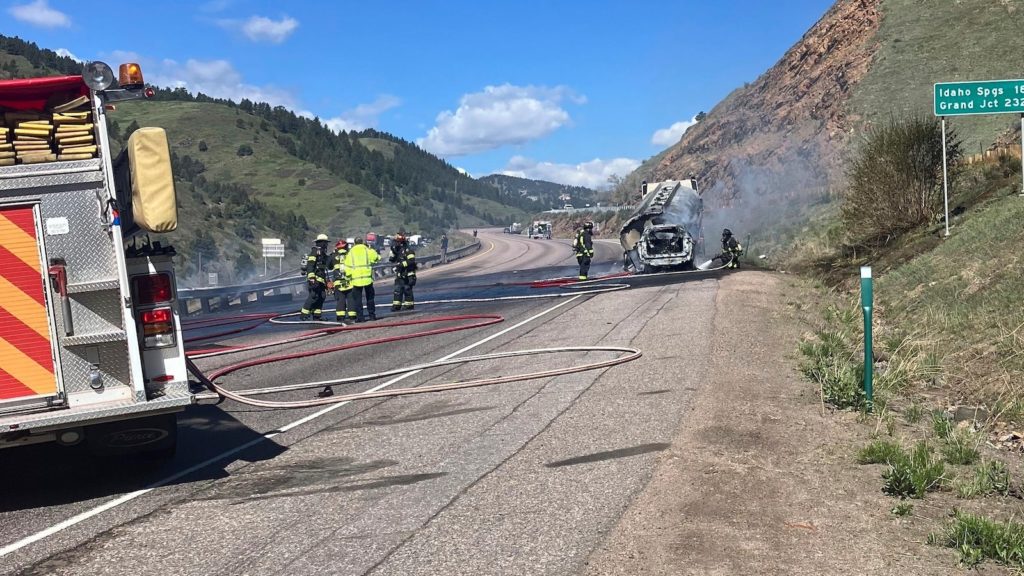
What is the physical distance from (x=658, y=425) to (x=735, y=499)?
200 centimetres

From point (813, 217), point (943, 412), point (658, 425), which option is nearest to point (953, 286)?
point (943, 412)

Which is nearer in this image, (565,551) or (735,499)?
(565,551)

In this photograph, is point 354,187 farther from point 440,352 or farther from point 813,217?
point 440,352

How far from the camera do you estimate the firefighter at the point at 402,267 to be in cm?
1955

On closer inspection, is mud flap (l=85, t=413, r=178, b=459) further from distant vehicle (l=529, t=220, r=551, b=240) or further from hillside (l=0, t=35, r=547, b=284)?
distant vehicle (l=529, t=220, r=551, b=240)

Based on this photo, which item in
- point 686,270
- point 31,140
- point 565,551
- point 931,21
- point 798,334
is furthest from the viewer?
point 931,21

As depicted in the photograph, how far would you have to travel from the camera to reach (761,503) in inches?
218

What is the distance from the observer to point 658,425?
7.60 metres

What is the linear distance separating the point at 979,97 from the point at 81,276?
19.6m

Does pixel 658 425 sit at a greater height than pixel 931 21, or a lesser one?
lesser

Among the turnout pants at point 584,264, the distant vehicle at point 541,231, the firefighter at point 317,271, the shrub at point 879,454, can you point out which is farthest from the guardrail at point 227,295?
the distant vehicle at point 541,231

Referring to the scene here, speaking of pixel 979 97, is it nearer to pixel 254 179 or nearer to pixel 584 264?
pixel 584 264

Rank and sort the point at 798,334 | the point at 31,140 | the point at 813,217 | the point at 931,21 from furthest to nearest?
the point at 931,21 < the point at 813,217 < the point at 798,334 < the point at 31,140

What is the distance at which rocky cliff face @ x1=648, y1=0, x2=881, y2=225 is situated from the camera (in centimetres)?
5453
